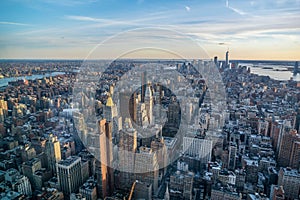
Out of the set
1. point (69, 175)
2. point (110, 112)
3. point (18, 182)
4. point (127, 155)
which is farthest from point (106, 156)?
point (18, 182)

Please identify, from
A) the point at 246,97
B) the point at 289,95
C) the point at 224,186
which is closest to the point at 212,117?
the point at 224,186

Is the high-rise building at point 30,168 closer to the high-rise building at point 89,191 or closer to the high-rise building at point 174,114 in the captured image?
the high-rise building at point 89,191

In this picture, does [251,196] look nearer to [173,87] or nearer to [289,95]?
[173,87]

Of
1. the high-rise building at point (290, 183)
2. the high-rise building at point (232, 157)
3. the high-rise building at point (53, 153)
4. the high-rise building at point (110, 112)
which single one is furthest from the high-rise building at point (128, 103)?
the high-rise building at point (290, 183)

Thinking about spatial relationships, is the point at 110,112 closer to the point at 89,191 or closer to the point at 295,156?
the point at 89,191

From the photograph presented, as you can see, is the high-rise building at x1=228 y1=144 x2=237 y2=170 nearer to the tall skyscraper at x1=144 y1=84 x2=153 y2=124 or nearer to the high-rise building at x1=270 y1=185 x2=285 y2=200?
the high-rise building at x1=270 y1=185 x2=285 y2=200

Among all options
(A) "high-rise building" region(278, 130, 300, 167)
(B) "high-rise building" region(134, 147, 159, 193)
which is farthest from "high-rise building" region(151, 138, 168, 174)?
(A) "high-rise building" region(278, 130, 300, 167)
